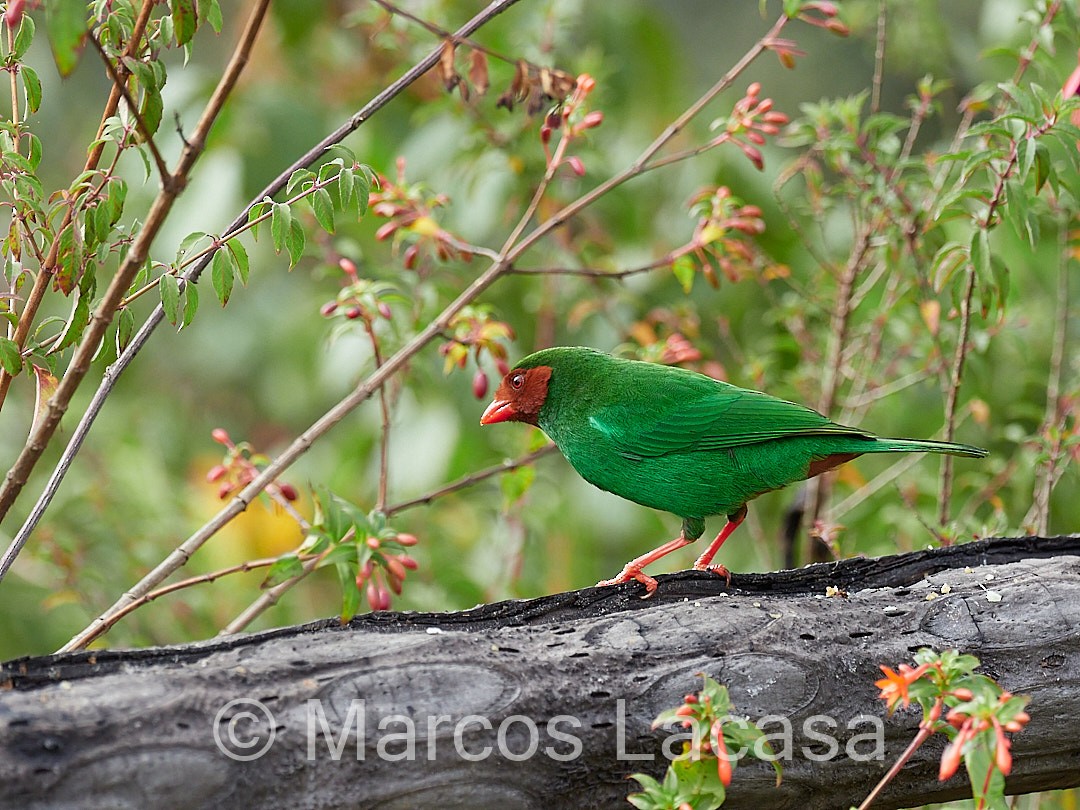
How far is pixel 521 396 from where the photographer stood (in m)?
2.97

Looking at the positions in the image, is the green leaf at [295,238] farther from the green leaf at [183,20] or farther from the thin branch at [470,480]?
the thin branch at [470,480]

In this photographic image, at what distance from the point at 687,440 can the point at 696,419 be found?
0.20ft

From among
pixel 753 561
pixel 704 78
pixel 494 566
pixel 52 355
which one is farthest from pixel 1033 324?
pixel 704 78

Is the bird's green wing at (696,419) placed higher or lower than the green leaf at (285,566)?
higher

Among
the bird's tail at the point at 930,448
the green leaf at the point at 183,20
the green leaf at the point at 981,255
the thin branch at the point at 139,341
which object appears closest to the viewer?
the green leaf at the point at 183,20

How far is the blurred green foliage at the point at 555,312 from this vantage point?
3.47 meters

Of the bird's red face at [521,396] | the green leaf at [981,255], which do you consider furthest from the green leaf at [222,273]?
the green leaf at [981,255]

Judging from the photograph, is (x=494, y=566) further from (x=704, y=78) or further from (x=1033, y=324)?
(x=704, y=78)

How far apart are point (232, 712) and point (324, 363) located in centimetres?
289

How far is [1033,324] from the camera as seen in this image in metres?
4.27

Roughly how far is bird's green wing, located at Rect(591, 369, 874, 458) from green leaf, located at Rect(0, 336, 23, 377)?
140 centimetres

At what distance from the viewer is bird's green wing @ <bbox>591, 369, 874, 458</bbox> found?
274 centimetres

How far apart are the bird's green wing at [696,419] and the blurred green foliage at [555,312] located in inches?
7.6

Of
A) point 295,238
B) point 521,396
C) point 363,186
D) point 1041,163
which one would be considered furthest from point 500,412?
point 1041,163
